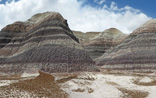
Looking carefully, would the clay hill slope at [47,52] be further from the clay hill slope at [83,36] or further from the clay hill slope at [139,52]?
the clay hill slope at [83,36]

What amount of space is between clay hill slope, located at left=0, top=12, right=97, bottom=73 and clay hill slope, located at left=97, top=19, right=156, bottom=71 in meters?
26.4

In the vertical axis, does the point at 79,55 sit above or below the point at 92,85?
above

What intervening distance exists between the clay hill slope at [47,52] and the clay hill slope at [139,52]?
26.4m

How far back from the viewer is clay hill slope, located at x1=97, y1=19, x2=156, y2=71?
61875mm

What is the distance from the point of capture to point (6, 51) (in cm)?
5428

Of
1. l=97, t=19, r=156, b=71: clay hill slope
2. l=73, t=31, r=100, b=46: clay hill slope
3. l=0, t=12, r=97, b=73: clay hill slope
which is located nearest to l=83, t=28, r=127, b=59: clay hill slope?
l=73, t=31, r=100, b=46: clay hill slope

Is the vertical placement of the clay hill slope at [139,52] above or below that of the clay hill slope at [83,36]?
below

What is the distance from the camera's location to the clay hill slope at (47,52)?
41.0 m

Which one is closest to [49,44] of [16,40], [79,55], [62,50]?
[62,50]

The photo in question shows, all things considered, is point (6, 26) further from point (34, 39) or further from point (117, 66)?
point (117, 66)

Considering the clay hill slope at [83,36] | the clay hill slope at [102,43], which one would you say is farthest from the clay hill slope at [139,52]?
the clay hill slope at [83,36]

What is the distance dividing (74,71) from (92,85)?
16892mm

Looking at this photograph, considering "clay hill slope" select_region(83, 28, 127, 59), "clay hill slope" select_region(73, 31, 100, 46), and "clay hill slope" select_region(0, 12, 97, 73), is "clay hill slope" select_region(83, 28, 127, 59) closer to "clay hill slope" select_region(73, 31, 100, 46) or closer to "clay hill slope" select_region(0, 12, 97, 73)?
"clay hill slope" select_region(73, 31, 100, 46)

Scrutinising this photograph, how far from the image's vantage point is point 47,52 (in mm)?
43438
